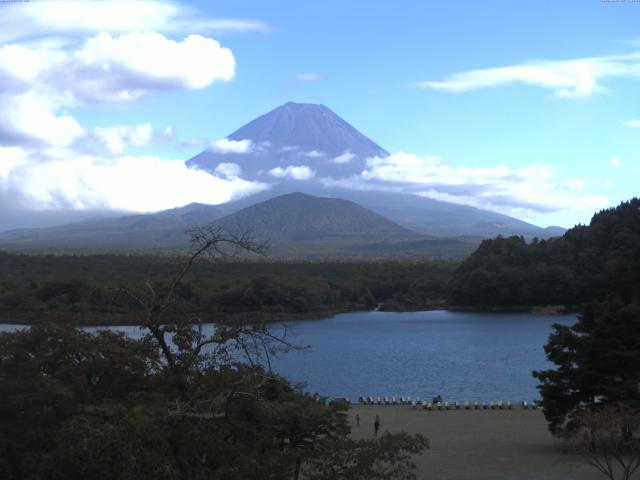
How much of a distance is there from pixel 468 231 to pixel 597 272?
391ft

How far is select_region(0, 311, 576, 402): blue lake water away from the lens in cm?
2355

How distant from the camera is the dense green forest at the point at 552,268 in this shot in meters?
47.2

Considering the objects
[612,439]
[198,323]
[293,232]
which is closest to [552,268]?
[612,439]

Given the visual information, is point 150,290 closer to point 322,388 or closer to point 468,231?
point 322,388

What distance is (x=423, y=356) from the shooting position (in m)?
30.8

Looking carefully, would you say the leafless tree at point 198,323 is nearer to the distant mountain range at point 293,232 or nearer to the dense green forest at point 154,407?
the dense green forest at point 154,407

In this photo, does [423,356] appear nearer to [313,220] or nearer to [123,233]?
[313,220]

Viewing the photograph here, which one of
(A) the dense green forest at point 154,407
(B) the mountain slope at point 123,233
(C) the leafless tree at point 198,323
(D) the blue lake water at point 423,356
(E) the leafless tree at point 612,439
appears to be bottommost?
(D) the blue lake water at point 423,356

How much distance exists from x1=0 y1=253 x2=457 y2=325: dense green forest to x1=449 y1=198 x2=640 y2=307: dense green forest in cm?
386

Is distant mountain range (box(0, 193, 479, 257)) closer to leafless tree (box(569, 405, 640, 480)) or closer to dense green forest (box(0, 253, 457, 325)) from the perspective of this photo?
dense green forest (box(0, 253, 457, 325))

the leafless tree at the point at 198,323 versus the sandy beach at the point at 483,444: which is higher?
the leafless tree at the point at 198,323

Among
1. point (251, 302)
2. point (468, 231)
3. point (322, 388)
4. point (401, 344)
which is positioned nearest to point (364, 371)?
point (322, 388)

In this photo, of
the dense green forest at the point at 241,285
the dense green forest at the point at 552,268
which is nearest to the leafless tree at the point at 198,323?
the dense green forest at the point at 241,285

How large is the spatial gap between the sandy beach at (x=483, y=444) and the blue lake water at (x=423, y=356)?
2930 mm
